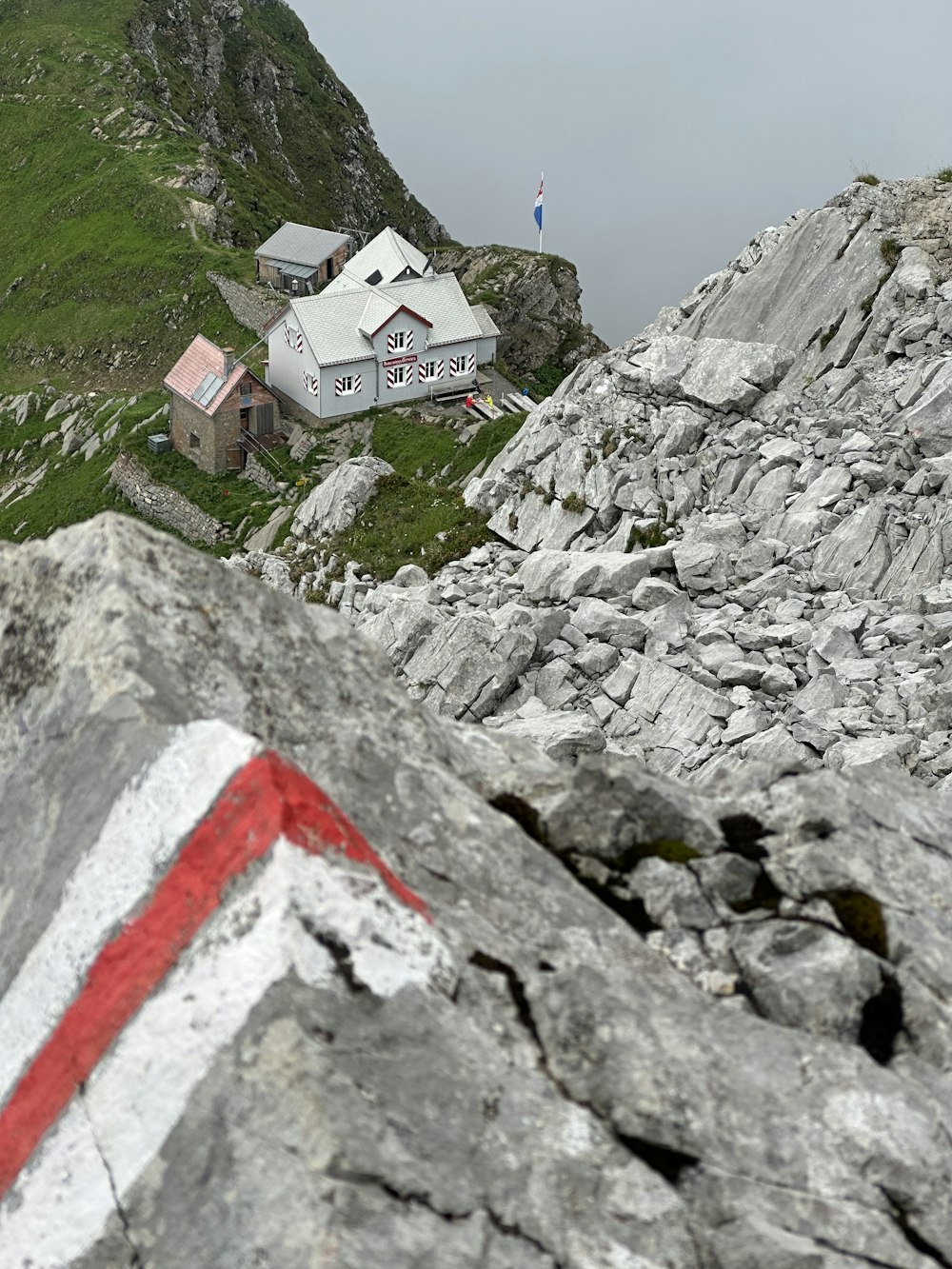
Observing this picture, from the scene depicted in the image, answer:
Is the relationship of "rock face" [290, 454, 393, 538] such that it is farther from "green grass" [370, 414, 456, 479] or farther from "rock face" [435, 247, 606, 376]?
"rock face" [435, 247, 606, 376]

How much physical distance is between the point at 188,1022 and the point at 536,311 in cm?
10379

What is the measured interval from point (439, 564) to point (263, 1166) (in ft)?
110

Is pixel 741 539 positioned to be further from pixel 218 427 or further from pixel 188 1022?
pixel 218 427

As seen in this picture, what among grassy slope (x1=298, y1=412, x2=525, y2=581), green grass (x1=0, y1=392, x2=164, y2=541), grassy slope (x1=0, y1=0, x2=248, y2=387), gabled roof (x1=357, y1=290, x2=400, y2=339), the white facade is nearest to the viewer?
grassy slope (x1=298, y1=412, x2=525, y2=581)

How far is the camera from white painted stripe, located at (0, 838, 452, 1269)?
699 centimetres

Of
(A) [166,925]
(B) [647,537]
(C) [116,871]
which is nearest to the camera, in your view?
(A) [166,925]

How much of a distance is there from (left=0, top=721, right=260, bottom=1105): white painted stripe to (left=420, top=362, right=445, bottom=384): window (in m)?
71.2

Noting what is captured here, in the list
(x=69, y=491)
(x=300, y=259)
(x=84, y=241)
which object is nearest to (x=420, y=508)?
(x=69, y=491)

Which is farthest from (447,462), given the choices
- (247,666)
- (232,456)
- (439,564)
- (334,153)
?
(334,153)

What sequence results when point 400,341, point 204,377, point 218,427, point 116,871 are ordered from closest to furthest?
point 116,871 < point 218,427 < point 204,377 < point 400,341

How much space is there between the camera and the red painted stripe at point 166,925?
24.3 feet

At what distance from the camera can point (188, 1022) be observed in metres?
7.09

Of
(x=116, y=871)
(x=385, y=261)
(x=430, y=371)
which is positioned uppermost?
(x=385, y=261)

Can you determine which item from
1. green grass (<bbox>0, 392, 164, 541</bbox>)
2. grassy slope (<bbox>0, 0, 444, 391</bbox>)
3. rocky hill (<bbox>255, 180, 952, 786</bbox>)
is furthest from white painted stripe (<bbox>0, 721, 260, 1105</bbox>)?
grassy slope (<bbox>0, 0, 444, 391</bbox>)
